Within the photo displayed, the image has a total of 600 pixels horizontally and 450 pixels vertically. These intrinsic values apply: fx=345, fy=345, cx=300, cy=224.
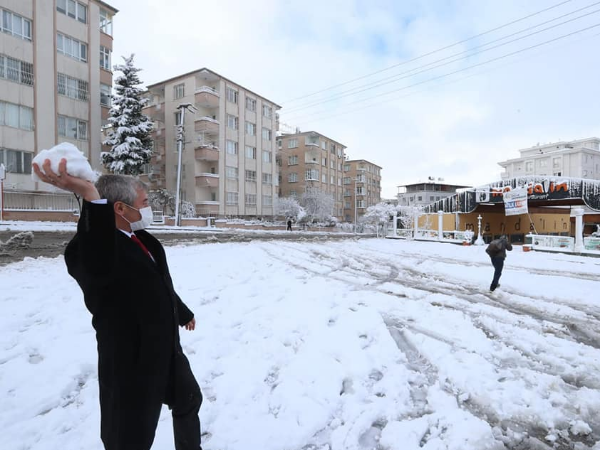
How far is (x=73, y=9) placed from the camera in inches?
1068

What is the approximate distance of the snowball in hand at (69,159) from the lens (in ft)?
4.60

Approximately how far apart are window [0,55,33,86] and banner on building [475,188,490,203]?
109ft

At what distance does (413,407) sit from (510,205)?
22007mm

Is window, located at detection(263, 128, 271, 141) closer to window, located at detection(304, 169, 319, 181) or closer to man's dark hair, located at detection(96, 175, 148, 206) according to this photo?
window, located at detection(304, 169, 319, 181)

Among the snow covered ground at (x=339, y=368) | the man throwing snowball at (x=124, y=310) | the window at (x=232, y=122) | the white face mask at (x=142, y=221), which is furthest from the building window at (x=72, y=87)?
the man throwing snowball at (x=124, y=310)

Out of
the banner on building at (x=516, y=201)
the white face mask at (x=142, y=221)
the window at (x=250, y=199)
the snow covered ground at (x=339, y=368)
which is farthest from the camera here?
the window at (x=250, y=199)

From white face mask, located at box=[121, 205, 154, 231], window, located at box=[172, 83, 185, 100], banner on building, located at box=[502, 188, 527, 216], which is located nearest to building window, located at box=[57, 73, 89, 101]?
window, located at box=[172, 83, 185, 100]

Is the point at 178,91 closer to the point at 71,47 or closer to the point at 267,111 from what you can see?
the point at 267,111

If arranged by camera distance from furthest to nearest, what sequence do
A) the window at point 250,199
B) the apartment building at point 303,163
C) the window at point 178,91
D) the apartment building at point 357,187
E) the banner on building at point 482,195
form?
the apartment building at point 357,187 → the apartment building at point 303,163 → the window at point 250,199 → the window at point 178,91 → the banner on building at point 482,195

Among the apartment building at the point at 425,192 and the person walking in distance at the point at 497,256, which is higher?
the apartment building at the point at 425,192

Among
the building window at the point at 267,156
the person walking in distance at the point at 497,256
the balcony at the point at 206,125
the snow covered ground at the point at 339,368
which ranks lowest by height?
the snow covered ground at the point at 339,368

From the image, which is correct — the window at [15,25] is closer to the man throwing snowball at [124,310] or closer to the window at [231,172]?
the window at [231,172]

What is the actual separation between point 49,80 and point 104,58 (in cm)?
595

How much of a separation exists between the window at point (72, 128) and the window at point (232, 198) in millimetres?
15156
